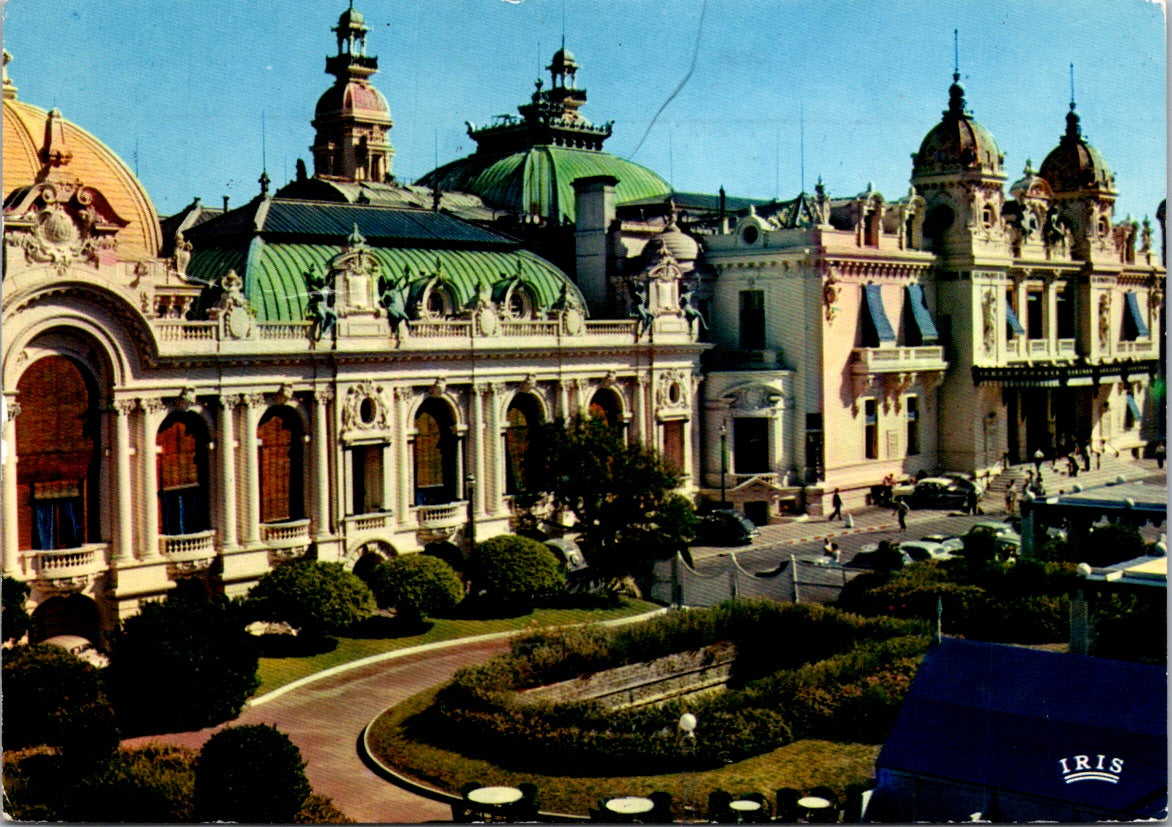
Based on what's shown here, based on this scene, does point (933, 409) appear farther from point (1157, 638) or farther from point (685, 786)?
point (685, 786)

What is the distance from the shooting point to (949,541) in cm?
5484

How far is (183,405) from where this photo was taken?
45.5 meters

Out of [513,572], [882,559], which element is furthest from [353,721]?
[882,559]

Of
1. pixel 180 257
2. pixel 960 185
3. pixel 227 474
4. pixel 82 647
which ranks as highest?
pixel 960 185

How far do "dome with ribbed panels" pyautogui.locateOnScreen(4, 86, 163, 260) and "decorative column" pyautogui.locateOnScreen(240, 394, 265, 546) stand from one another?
17.6ft

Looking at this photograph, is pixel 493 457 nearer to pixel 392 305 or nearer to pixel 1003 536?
pixel 392 305

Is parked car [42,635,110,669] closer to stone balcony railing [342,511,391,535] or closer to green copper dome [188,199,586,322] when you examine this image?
stone balcony railing [342,511,391,535]

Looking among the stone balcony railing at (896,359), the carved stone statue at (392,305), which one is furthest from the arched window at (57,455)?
the stone balcony railing at (896,359)

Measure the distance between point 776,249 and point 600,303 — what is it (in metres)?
8.23

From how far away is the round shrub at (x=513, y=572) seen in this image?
4681 centimetres

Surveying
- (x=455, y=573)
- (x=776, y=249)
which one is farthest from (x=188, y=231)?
(x=776, y=249)

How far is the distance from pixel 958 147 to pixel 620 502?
3151 cm

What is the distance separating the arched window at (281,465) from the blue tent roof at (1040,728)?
24987 mm

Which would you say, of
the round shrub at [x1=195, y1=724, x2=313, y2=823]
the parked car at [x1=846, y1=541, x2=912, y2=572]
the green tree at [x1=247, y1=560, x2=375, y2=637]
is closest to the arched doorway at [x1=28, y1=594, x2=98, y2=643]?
the green tree at [x1=247, y1=560, x2=375, y2=637]
